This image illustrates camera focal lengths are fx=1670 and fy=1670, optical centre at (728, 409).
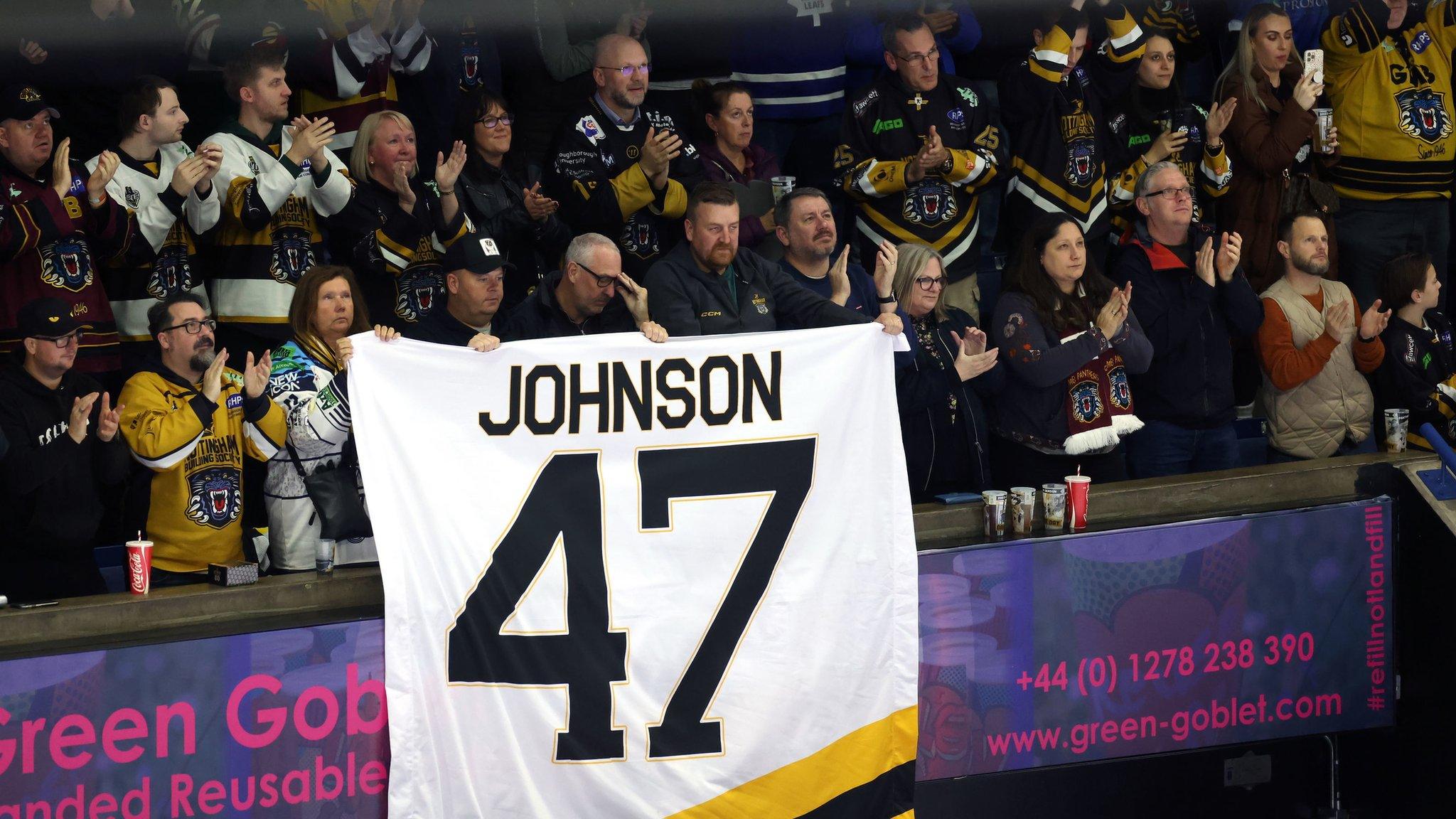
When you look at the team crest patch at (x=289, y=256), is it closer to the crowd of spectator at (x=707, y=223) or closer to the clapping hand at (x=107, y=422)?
the crowd of spectator at (x=707, y=223)

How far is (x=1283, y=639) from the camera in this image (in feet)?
21.6

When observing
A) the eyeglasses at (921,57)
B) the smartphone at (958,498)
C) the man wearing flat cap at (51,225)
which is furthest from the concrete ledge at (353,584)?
the eyeglasses at (921,57)

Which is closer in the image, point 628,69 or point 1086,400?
point 1086,400

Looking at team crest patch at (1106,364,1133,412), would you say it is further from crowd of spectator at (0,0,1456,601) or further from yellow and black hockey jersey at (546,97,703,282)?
yellow and black hockey jersey at (546,97,703,282)

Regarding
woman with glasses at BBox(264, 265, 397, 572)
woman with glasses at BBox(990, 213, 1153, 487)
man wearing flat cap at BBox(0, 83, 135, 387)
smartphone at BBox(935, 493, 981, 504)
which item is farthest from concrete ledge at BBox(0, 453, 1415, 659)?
man wearing flat cap at BBox(0, 83, 135, 387)

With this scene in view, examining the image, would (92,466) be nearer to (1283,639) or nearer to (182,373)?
(182,373)

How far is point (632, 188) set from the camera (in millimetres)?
7621

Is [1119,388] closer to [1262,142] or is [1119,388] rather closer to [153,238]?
[1262,142]

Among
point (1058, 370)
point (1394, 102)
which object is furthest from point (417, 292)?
point (1394, 102)

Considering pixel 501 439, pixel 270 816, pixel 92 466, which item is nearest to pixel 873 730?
pixel 501 439

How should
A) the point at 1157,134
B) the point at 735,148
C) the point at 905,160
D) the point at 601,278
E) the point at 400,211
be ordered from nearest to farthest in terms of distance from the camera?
the point at 601,278
the point at 400,211
the point at 905,160
the point at 735,148
the point at 1157,134

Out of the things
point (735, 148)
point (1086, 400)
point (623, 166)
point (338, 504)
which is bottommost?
point (338, 504)

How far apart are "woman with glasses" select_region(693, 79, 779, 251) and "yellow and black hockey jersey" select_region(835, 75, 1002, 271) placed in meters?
0.41

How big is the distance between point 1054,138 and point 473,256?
128 inches
